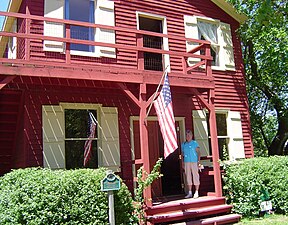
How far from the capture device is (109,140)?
877 cm

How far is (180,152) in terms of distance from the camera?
33.3ft

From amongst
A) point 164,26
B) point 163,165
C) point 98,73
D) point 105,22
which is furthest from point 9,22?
point 163,165

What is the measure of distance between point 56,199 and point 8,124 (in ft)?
10.7

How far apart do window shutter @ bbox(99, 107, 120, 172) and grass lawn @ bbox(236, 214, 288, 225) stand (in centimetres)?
338

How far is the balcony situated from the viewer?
22.8ft

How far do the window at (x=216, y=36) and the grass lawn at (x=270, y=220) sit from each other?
16.3 feet

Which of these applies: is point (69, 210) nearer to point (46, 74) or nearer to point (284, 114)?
point (46, 74)

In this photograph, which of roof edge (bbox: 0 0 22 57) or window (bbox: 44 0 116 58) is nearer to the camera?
window (bbox: 44 0 116 58)

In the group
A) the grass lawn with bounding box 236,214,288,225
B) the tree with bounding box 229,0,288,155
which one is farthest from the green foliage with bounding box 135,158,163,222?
the tree with bounding box 229,0,288,155

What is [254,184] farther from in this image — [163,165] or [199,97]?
[163,165]

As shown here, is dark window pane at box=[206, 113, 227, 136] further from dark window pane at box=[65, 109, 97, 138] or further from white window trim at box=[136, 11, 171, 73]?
dark window pane at box=[65, 109, 97, 138]

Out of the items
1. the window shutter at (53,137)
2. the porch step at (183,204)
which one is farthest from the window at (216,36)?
the window shutter at (53,137)

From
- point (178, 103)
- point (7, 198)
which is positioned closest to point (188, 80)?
point (178, 103)

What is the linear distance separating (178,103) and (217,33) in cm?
331
